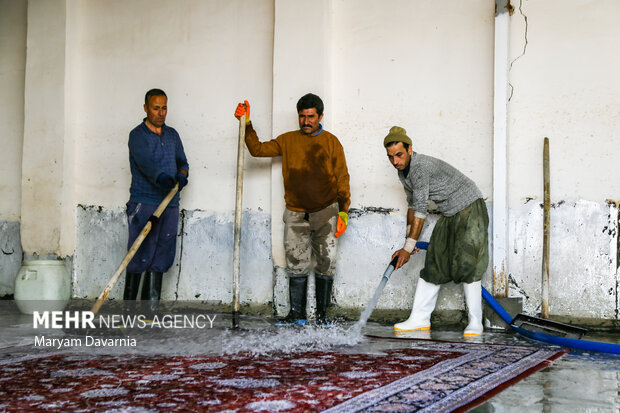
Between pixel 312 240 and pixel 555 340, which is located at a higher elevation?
pixel 312 240

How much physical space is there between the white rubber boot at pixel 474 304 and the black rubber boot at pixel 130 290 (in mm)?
2241

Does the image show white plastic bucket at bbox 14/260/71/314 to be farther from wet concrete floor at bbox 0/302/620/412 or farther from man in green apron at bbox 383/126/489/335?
man in green apron at bbox 383/126/489/335

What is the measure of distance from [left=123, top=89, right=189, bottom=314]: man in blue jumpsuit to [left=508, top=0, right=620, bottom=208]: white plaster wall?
2.41 m

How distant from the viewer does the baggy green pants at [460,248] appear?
3996 millimetres

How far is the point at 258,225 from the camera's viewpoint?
4.91 metres

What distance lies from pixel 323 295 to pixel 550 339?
1532 millimetres

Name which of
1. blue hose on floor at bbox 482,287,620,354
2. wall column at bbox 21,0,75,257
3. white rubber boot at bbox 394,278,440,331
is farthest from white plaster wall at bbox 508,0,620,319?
wall column at bbox 21,0,75,257

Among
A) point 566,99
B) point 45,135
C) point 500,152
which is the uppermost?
A: point 566,99

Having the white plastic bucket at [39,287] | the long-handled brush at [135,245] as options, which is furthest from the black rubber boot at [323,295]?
the white plastic bucket at [39,287]

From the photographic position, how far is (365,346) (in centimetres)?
337

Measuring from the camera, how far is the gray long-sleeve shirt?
392 centimetres

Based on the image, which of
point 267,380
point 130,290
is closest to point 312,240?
point 130,290

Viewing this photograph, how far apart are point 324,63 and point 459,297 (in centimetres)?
197

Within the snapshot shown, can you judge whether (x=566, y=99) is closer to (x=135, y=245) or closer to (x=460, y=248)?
(x=460, y=248)
